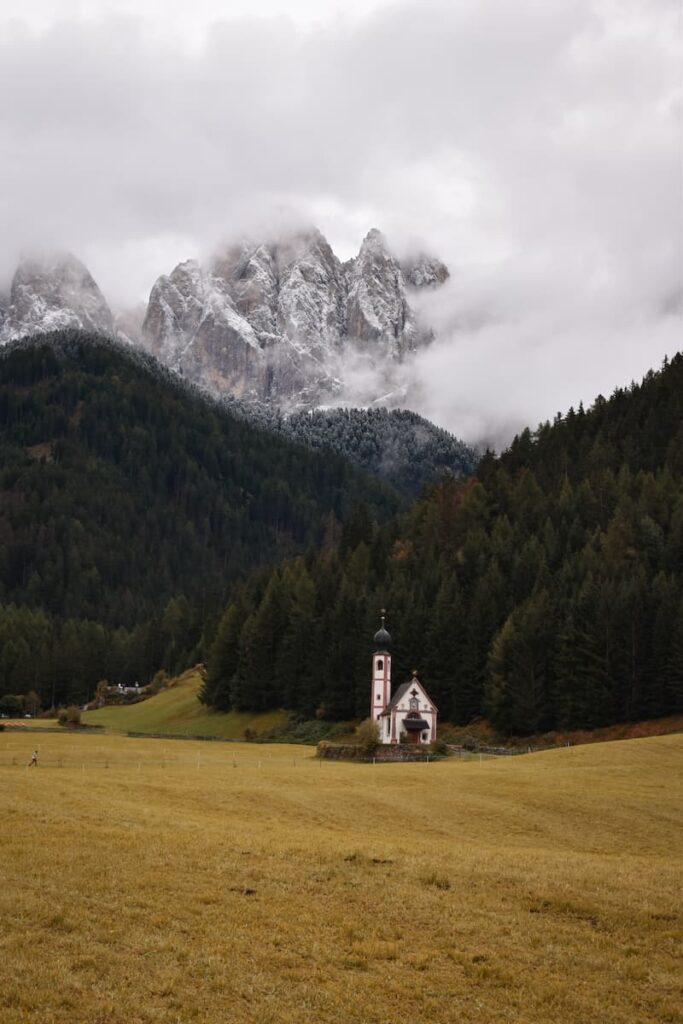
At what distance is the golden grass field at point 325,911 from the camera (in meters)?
18.7

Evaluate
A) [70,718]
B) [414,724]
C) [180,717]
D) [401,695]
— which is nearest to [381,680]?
[401,695]

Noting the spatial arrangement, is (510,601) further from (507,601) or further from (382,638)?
(382,638)

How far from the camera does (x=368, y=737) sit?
81.2m

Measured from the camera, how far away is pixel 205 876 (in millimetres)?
26484

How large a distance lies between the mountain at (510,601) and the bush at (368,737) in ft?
56.7

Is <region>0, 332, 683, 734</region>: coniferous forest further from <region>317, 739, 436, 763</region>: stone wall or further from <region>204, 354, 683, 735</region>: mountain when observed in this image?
<region>317, 739, 436, 763</region>: stone wall

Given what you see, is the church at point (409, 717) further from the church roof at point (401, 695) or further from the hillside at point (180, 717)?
the hillside at point (180, 717)

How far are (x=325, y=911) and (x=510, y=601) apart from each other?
288 ft

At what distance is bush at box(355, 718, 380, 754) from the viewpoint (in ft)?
259

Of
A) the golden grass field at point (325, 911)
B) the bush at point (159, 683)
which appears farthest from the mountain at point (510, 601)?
the golden grass field at point (325, 911)

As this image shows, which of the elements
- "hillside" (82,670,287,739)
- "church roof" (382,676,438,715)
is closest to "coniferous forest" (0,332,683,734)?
"hillside" (82,670,287,739)

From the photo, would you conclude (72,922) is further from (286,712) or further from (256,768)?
(286,712)

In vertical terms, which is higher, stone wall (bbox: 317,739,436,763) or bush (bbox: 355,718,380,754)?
bush (bbox: 355,718,380,754)

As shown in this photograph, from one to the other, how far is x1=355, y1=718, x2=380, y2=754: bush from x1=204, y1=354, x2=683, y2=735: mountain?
56.7ft
